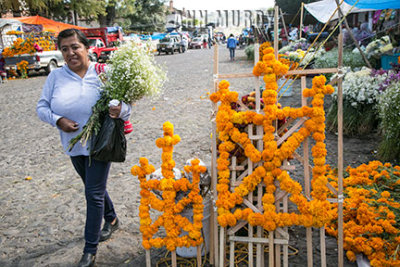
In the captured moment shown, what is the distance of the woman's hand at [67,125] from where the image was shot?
2559 millimetres

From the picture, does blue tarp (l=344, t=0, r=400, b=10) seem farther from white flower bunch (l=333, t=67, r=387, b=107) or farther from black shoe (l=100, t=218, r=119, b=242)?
black shoe (l=100, t=218, r=119, b=242)

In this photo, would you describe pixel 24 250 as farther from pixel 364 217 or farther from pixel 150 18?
pixel 150 18

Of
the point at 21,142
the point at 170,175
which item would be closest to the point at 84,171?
the point at 170,175

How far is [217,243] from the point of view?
268 centimetres

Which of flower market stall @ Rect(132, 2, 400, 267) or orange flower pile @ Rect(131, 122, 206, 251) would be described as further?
orange flower pile @ Rect(131, 122, 206, 251)

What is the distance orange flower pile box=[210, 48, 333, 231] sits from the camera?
2359 millimetres

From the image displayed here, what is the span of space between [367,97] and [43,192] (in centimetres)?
518

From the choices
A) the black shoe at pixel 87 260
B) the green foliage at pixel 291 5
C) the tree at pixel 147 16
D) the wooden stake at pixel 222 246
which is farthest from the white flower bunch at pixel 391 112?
the tree at pixel 147 16

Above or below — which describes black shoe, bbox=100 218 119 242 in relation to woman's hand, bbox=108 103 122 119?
below

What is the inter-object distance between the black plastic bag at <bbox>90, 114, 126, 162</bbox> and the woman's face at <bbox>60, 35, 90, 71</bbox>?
47 cm

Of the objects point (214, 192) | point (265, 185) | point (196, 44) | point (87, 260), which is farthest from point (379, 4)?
point (196, 44)

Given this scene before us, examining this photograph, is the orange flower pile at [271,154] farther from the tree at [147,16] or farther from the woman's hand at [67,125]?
the tree at [147,16]

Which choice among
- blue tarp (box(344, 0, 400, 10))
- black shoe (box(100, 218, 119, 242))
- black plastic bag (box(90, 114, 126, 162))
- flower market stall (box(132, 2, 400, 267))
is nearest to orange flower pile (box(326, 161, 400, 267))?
flower market stall (box(132, 2, 400, 267))

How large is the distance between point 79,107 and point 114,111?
31cm
